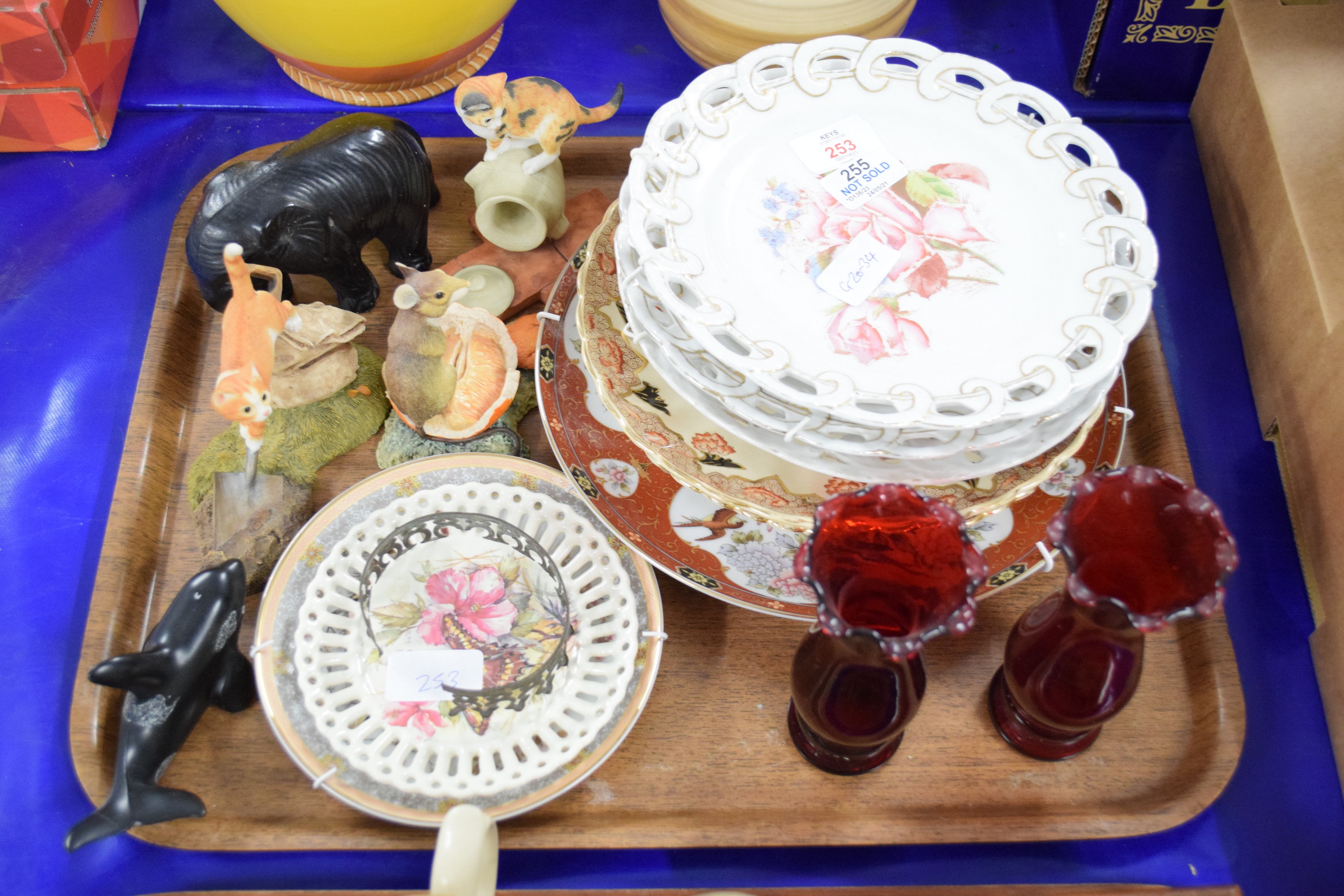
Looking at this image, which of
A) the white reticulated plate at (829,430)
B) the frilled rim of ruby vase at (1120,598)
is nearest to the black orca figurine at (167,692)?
the white reticulated plate at (829,430)

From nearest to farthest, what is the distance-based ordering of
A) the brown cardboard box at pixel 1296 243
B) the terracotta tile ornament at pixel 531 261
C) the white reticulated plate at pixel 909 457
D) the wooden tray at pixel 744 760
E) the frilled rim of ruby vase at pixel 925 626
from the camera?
the frilled rim of ruby vase at pixel 925 626 → the white reticulated plate at pixel 909 457 → the wooden tray at pixel 744 760 → the brown cardboard box at pixel 1296 243 → the terracotta tile ornament at pixel 531 261

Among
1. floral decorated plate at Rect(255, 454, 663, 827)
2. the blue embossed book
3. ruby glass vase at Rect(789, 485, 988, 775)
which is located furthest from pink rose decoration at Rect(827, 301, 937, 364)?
the blue embossed book

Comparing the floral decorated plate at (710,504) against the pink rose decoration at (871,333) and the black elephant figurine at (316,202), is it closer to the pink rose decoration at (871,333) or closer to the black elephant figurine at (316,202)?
the pink rose decoration at (871,333)

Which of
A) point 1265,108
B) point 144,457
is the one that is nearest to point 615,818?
point 144,457

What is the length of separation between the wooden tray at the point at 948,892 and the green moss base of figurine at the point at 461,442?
36 centimetres

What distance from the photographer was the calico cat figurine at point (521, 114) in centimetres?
86

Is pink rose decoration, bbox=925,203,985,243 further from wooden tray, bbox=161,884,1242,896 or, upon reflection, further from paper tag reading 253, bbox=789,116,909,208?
wooden tray, bbox=161,884,1242,896

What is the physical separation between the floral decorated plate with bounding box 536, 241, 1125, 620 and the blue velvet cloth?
239mm

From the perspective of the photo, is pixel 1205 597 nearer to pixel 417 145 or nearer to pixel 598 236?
pixel 598 236

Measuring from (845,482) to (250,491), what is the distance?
528mm

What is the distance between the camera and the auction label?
70cm

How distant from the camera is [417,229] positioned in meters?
0.96

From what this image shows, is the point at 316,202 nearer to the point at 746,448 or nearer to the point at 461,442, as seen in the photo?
the point at 461,442

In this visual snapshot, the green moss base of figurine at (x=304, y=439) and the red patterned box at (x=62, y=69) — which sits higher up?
the red patterned box at (x=62, y=69)
